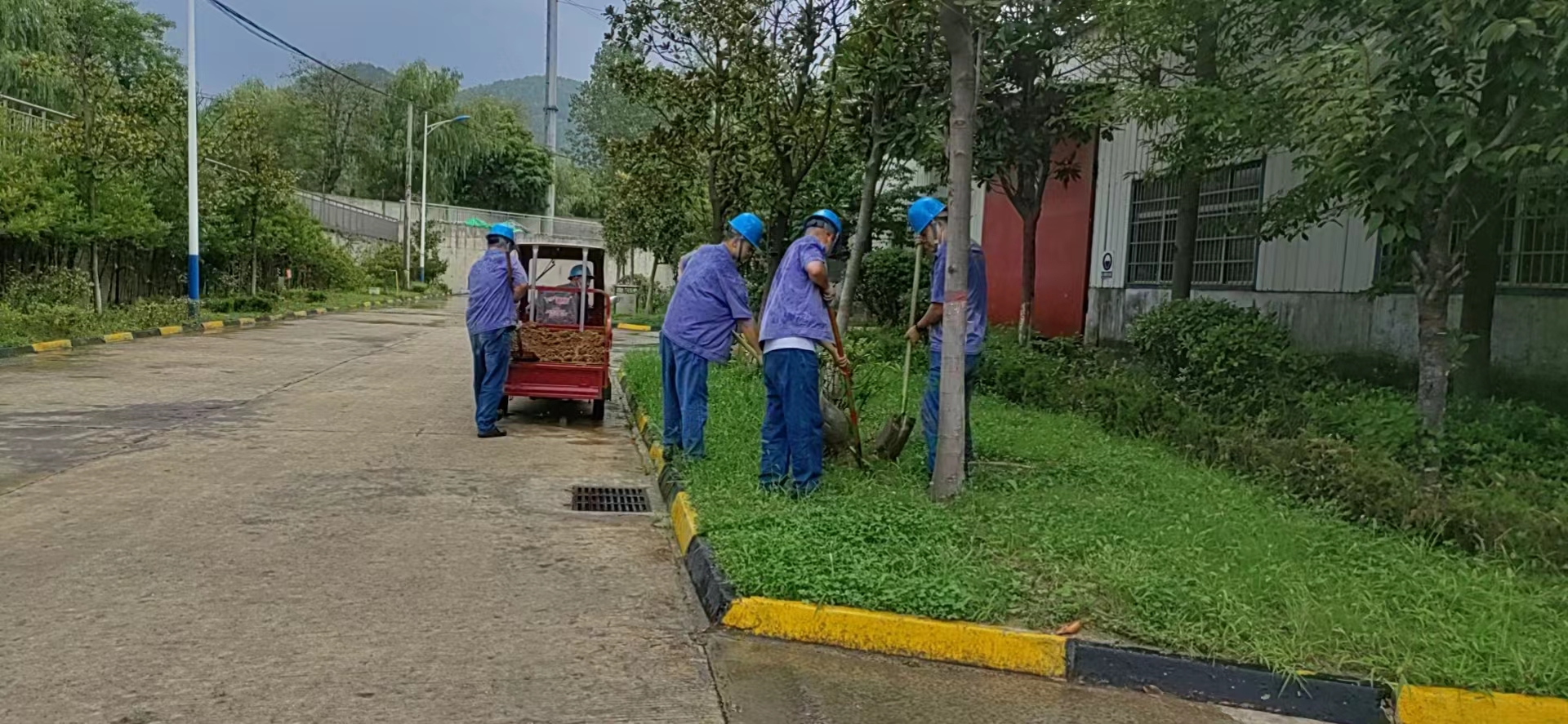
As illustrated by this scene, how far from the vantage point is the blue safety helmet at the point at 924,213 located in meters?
6.35

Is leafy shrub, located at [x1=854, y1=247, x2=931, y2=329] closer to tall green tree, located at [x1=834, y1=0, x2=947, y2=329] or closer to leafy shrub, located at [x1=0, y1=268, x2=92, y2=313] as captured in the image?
tall green tree, located at [x1=834, y1=0, x2=947, y2=329]

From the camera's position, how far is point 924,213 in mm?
6395

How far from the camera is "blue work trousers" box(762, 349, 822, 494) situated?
587cm

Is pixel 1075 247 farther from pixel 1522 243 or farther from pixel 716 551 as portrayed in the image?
pixel 716 551

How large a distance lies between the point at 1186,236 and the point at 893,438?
6.14 meters

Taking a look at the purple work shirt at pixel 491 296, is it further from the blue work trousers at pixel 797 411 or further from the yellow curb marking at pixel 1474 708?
the yellow curb marking at pixel 1474 708

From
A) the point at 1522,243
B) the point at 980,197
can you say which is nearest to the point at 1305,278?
the point at 1522,243

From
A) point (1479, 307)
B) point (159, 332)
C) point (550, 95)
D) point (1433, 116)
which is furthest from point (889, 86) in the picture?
point (550, 95)

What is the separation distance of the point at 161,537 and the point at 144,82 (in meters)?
17.8

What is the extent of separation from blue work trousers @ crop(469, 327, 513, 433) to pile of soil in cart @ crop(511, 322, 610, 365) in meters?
0.46

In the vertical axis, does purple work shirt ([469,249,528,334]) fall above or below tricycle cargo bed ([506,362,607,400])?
above

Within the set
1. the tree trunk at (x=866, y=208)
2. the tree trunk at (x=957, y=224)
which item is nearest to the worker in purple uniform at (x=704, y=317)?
the tree trunk at (x=957, y=224)

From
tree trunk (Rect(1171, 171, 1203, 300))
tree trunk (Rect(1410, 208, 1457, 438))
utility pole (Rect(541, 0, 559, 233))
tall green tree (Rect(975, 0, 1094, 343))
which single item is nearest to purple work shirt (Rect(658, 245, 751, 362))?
tree trunk (Rect(1410, 208, 1457, 438))

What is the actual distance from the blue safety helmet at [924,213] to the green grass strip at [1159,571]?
1.51 metres
